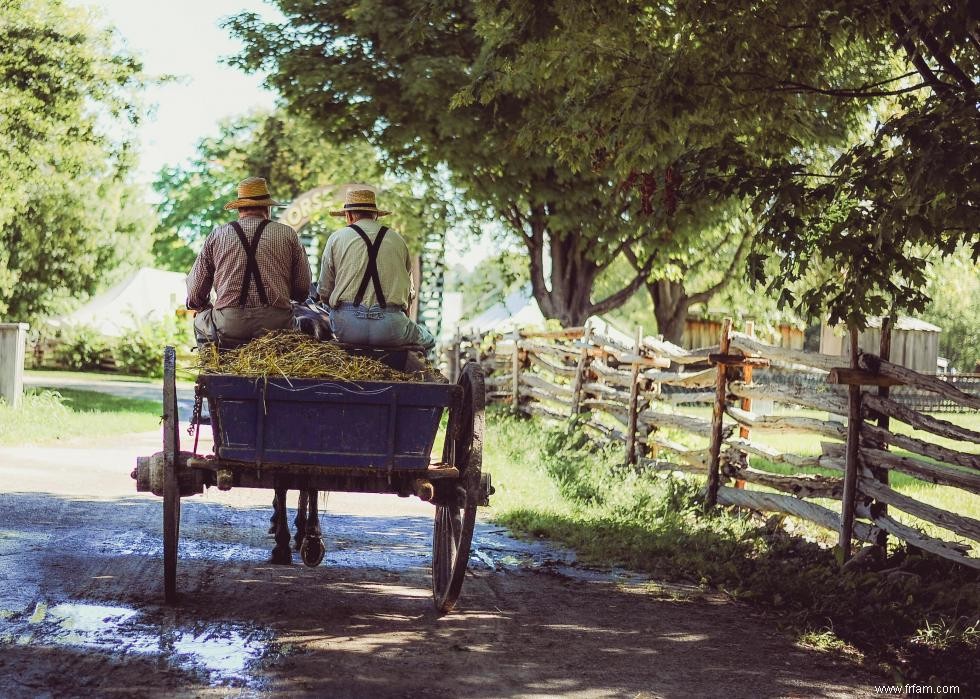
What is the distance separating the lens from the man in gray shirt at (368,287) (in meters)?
6.97

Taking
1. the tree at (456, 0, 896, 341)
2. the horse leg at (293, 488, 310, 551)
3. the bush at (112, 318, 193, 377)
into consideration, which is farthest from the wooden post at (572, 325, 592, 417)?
the bush at (112, 318, 193, 377)

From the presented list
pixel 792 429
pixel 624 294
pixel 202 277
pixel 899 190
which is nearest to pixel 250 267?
pixel 202 277

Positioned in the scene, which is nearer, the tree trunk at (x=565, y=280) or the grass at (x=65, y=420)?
the grass at (x=65, y=420)

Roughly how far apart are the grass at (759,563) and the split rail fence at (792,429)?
0.28 m

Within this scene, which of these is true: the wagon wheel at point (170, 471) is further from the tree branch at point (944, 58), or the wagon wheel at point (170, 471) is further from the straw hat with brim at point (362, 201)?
the tree branch at point (944, 58)

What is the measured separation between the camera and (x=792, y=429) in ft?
33.6

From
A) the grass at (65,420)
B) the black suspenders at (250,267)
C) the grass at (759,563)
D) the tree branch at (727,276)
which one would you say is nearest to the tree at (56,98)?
the grass at (65,420)

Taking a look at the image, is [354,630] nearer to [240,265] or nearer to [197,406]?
[197,406]

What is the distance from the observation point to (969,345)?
67438 millimetres

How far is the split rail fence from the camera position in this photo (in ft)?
26.6

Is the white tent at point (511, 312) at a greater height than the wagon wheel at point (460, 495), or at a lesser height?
greater

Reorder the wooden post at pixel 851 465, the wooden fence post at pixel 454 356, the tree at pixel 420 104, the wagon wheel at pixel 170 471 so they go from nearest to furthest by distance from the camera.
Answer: the wagon wheel at pixel 170 471 < the wooden post at pixel 851 465 < the tree at pixel 420 104 < the wooden fence post at pixel 454 356

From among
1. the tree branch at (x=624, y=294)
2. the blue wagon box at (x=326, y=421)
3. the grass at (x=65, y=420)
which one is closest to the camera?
the blue wagon box at (x=326, y=421)

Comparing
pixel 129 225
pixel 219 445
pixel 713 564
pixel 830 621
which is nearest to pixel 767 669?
pixel 830 621
